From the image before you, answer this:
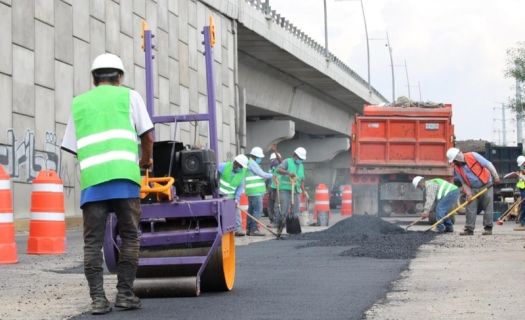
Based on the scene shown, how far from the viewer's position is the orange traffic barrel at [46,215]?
1374 cm

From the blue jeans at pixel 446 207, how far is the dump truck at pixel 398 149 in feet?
23.0

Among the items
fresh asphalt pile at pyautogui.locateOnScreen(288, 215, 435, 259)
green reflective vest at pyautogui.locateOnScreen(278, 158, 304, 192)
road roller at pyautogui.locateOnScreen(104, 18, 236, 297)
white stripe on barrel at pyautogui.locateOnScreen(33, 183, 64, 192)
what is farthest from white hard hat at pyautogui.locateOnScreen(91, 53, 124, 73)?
green reflective vest at pyautogui.locateOnScreen(278, 158, 304, 192)

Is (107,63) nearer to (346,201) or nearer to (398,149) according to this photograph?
(398,149)

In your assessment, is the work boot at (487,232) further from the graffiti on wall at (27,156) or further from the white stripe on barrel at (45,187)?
the white stripe on barrel at (45,187)

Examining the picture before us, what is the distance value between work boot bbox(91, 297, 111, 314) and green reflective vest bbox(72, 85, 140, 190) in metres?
0.74

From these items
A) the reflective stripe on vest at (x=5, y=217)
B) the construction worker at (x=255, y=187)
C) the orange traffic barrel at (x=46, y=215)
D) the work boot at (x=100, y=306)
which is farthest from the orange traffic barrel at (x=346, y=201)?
the work boot at (x=100, y=306)

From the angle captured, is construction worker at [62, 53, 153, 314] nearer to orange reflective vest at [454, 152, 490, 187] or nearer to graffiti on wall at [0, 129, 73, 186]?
graffiti on wall at [0, 129, 73, 186]

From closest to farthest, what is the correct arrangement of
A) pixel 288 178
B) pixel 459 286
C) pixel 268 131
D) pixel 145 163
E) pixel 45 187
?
pixel 145 163 → pixel 459 286 → pixel 45 187 → pixel 288 178 → pixel 268 131

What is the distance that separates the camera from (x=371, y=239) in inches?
675

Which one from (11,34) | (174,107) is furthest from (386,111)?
(11,34)

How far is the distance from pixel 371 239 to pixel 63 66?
830 cm

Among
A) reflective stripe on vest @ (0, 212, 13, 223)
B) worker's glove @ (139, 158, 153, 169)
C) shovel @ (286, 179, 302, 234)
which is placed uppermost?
worker's glove @ (139, 158, 153, 169)

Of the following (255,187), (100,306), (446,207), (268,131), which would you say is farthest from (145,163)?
(268,131)

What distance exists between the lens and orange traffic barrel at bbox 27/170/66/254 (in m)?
13.7
